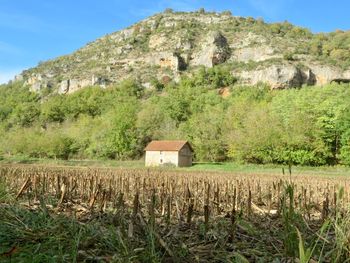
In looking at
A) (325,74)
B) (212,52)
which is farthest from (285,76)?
(212,52)

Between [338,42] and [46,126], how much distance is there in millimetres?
99067

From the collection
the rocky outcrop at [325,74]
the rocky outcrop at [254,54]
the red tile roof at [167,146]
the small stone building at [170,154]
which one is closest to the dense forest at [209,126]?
the small stone building at [170,154]

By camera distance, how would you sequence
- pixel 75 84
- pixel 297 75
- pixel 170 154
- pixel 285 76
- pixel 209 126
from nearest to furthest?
pixel 170 154 → pixel 209 126 → pixel 285 76 → pixel 297 75 → pixel 75 84

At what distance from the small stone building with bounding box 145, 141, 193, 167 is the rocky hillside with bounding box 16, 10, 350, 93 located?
62.8 metres

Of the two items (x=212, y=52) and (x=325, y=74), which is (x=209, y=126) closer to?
(x=325, y=74)

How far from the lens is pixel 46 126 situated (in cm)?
11794

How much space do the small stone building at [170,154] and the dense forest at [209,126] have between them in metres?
4.64

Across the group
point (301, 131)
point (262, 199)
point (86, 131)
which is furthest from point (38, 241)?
point (86, 131)

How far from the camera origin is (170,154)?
64.2m

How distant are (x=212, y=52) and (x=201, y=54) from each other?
837 centimetres

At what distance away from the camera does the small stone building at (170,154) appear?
2496 inches

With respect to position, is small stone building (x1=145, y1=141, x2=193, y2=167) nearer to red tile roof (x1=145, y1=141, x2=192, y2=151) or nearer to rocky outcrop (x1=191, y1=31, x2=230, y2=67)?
red tile roof (x1=145, y1=141, x2=192, y2=151)

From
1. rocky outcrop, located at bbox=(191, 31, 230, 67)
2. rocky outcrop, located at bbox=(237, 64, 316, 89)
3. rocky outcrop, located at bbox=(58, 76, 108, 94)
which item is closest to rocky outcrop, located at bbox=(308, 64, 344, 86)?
rocky outcrop, located at bbox=(237, 64, 316, 89)

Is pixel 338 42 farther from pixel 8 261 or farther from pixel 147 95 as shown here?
pixel 8 261
